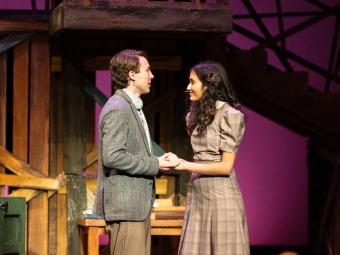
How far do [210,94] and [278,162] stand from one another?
5.93m

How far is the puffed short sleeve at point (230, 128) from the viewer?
5941 millimetres

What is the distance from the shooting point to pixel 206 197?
6.04 metres

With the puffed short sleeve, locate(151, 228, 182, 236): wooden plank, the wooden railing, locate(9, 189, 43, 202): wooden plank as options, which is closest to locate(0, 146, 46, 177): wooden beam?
the wooden railing

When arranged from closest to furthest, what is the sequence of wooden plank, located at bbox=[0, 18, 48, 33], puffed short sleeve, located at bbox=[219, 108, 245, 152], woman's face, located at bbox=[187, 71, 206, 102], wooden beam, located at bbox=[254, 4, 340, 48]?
puffed short sleeve, located at bbox=[219, 108, 245, 152] → woman's face, located at bbox=[187, 71, 206, 102] → wooden plank, located at bbox=[0, 18, 48, 33] → wooden beam, located at bbox=[254, 4, 340, 48]

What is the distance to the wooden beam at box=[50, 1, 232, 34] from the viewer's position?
24.8 feet

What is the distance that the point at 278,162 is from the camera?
11.8 m

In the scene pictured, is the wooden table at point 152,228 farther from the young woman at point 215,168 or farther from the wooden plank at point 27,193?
the young woman at point 215,168

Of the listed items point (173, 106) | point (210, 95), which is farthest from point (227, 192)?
point (173, 106)

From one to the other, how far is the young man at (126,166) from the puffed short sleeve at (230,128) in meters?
0.40

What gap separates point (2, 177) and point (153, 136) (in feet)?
5.15

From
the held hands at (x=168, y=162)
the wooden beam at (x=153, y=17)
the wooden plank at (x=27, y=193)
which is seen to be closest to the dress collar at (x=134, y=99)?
the held hands at (x=168, y=162)

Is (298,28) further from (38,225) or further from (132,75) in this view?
(132,75)

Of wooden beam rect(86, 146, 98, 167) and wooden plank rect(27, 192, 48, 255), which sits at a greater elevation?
wooden beam rect(86, 146, 98, 167)

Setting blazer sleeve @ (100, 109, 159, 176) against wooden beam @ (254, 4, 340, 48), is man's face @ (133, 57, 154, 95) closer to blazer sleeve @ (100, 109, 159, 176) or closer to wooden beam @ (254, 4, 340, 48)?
blazer sleeve @ (100, 109, 159, 176)
